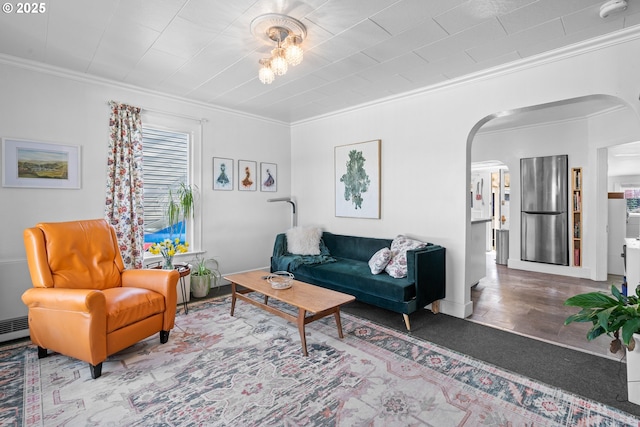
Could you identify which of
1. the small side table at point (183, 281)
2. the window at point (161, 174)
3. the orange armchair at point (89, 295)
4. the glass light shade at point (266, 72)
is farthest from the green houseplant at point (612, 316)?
the window at point (161, 174)

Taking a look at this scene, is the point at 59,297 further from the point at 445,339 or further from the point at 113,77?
the point at 445,339

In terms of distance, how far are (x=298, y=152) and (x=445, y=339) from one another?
3.86m

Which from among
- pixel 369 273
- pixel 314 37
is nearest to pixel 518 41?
pixel 314 37

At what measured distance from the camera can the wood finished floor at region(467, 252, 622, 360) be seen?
119 inches

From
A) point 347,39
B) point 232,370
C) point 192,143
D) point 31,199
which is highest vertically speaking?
point 347,39

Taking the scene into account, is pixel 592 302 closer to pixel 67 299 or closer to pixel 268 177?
pixel 67 299

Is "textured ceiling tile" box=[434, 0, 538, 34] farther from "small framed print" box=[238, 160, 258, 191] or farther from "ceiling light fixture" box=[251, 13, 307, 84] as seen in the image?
"small framed print" box=[238, 160, 258, 191]

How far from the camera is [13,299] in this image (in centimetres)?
309

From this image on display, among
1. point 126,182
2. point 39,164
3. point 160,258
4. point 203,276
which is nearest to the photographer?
point 39,164

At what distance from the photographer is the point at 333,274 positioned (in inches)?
153

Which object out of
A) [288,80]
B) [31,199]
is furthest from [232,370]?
[288,80]

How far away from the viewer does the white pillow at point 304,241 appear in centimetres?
471

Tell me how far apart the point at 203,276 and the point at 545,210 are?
19.6 feet

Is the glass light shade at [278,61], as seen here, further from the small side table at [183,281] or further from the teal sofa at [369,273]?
the small side table at [183,281]
